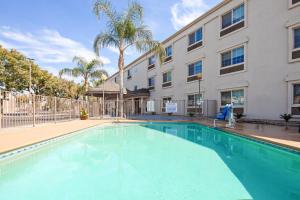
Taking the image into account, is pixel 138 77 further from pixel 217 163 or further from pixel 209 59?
pixel 217 163

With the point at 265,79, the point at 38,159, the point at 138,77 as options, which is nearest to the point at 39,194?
the point at 38,159

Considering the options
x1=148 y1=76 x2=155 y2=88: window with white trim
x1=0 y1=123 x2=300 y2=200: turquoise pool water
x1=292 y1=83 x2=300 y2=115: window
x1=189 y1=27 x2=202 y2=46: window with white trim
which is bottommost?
x1=0 y1=123 x2=300 y2=200: turquoise pool water

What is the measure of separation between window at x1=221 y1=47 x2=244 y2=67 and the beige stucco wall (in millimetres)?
473

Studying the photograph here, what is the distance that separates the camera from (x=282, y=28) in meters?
14.2

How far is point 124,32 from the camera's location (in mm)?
19797

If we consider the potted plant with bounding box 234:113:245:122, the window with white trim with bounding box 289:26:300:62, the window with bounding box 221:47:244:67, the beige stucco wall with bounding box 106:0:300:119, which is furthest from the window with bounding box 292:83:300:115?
the window with bounding box 221:47:244:67

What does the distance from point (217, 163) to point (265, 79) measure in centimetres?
1087

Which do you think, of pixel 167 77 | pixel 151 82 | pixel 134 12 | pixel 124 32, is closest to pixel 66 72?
pixel 151 82

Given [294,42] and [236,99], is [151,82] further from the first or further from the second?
[294,42]

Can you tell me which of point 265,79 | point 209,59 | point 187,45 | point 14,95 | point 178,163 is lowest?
point 178,163

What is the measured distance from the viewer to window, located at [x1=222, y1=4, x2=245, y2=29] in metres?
17.8

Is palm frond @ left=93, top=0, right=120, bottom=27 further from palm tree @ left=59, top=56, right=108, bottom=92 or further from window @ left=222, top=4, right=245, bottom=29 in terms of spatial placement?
palm tree @ left=59, top=56, right=108, bottom=92

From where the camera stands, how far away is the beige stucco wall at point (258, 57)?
46.0 feet

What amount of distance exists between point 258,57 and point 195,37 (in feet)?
29.0
